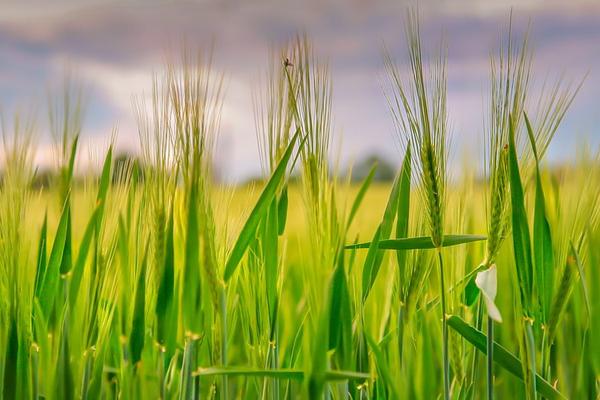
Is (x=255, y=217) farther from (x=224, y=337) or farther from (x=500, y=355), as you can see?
(x=500, y=355)

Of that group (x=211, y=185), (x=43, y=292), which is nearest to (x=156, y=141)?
(x=211, y=185)

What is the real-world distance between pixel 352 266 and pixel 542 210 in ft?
0.56

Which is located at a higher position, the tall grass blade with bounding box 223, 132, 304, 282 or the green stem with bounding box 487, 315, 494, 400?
the tall grass blade with bounding box 223, 132, 304, 282

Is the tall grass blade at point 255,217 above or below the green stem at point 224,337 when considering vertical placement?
above

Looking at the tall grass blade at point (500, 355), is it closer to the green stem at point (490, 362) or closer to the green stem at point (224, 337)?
the green stem at point (490, 362)

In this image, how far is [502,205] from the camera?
20.4 inches

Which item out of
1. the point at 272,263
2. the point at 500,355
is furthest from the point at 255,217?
the point at 500,355

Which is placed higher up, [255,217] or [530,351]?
[255,217]

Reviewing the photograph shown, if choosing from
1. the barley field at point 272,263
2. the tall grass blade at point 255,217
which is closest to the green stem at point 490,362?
the barley field at point 272,263

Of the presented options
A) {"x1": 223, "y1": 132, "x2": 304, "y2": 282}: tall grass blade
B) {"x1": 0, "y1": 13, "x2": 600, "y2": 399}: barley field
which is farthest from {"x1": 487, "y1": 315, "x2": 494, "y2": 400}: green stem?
{"x1": 223, "y1": 132, "x2": 304, "y2": 282}: tall grass blade

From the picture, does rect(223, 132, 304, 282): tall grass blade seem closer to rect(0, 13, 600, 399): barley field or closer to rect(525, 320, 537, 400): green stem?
rect(0, 13, 600, 399): barley field

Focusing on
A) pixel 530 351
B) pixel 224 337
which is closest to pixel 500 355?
pixel 530 351

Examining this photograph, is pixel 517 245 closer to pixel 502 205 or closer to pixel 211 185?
pixel 502 205

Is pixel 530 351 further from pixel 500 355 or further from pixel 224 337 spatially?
pixel 224 337
